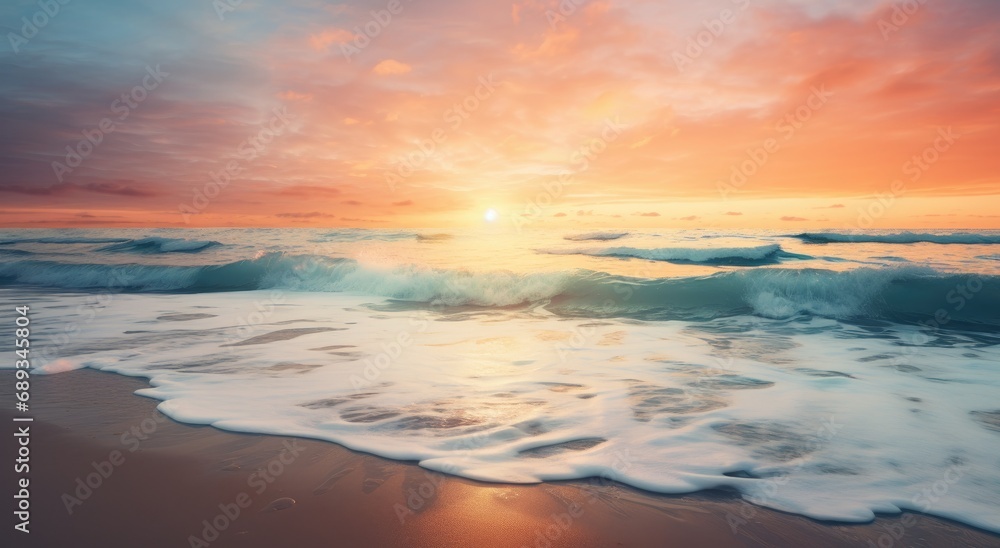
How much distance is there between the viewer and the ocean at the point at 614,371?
3922 mm

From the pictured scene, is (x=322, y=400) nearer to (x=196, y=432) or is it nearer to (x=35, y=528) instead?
(x=196, y=432)

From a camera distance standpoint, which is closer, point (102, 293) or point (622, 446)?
point (622, 446)

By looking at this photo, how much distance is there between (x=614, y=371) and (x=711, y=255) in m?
18.9

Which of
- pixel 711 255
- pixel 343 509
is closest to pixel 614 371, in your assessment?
pixel 343 509

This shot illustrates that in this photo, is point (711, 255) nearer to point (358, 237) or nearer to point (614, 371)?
point (614, 371)

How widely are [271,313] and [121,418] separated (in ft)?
24.5

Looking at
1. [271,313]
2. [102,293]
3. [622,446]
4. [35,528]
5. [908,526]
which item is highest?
[102,293]

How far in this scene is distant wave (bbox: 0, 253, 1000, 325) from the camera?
12.0 metres

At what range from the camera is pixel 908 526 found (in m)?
3.15

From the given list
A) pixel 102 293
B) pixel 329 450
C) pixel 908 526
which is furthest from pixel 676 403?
pixel 102 293

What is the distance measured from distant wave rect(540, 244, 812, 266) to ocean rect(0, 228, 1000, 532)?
842 cm

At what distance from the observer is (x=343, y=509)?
10.5 feet

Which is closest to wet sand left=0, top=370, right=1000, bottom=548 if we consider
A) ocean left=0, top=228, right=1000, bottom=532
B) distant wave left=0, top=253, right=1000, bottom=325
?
ocean left=0, top=228, right=1000, bottom=532

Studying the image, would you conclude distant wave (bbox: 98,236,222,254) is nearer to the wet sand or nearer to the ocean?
the ocean
